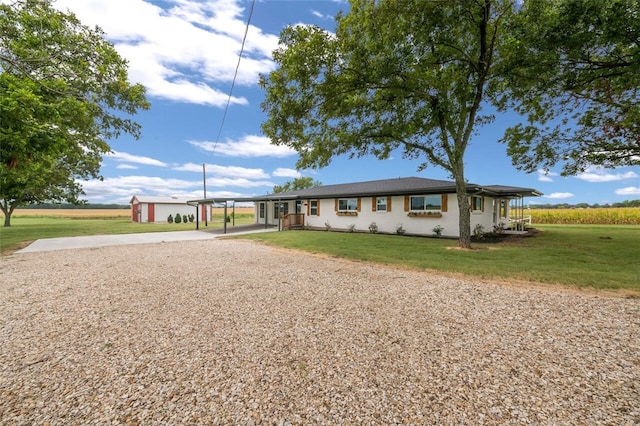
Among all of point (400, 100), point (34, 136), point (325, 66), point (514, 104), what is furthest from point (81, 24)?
point (514, 104)

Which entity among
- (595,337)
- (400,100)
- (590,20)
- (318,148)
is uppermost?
(590,20)

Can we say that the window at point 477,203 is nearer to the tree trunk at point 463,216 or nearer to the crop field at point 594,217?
the tree trunk at point 463,216

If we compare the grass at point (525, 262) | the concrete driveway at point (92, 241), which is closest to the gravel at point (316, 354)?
the grass at point (525, 262)

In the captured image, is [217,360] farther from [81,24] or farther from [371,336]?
[81,24]

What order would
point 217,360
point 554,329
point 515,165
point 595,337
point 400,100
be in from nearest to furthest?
point 217,360, point 595,337, point 554,329, point 400,100, point 515,165

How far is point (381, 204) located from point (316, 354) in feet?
45.5

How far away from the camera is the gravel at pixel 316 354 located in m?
2.03

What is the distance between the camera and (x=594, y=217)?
25688mm

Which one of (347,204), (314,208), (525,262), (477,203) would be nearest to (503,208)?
(477,203)

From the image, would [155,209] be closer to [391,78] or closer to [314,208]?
[314,208]

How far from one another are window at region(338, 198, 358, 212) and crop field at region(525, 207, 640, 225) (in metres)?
22.7

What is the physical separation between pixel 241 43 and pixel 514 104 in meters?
11.9

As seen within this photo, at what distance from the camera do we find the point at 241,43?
6812mm

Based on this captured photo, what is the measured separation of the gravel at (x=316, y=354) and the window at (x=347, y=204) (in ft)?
38.8
